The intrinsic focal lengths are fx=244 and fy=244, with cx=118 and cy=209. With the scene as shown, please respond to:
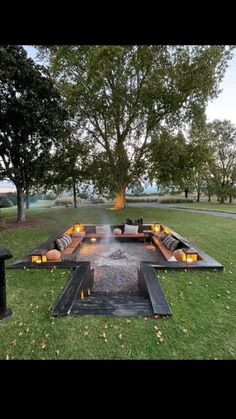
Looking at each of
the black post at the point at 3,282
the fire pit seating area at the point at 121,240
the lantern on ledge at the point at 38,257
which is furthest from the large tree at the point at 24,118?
the black post at the point at 3,282

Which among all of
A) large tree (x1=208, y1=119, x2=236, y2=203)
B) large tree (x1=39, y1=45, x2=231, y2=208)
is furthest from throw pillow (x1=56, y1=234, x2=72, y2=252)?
large tree (x1=208, y1=119, x2=236, y2=203)

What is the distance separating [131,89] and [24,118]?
30.2ft

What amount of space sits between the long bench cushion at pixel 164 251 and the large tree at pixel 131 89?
8613 millimetres

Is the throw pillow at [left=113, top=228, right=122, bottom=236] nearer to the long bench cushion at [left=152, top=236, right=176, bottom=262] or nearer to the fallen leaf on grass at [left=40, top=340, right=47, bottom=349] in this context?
the long bench cushion at [left=152, top=236, right=176, bottom=262]

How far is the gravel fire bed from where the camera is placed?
7055mm

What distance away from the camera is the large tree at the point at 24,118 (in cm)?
1258

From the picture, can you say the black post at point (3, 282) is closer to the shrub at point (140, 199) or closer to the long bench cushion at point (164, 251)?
the long bench cushion at point (164, 251)

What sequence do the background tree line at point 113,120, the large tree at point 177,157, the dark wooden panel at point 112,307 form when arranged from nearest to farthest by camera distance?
the dark wooden panel at point 112,307 < the background tree line at point 113,120 < the large tree at point 177,157

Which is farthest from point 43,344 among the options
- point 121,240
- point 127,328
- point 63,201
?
point 63,201

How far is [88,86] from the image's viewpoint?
18.2m

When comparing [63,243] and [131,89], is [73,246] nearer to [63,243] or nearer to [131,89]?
[63,243]

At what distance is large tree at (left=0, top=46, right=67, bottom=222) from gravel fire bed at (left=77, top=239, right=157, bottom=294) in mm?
6864

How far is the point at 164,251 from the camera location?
9.39 meters
